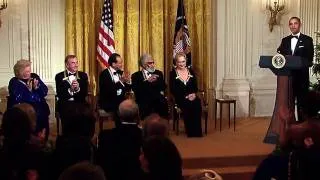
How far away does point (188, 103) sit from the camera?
844 centimetres

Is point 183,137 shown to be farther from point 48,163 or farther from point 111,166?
point 48,163

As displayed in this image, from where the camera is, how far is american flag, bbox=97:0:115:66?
939 centimetres

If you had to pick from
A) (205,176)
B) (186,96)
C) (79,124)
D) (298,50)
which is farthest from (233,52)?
(205,176)

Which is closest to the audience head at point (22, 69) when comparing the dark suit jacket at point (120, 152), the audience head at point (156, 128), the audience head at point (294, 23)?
the dark suit jacket at point (120, 152)

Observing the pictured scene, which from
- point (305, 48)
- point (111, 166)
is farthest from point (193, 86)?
point (111, 166)

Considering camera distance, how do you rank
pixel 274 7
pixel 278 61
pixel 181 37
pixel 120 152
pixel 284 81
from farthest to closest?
pixel 274 7
pixel 181 37
pixel 284 81
pixel 278 61
pixel 120 152

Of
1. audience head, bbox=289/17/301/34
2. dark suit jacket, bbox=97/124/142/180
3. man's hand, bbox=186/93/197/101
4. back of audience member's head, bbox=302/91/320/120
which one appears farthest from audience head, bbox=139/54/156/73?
dark suit jacket, bbox=97/124/142/180

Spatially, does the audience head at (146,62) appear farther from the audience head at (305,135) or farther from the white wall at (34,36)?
the audience head at (305,135)

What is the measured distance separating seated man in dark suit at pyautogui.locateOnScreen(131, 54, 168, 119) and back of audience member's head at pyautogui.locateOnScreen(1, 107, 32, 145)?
180 inches

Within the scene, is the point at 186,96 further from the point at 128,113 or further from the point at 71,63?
the point at 128,113

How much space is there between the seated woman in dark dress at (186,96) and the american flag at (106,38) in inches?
55.3

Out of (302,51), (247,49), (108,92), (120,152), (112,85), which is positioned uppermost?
(247,49)

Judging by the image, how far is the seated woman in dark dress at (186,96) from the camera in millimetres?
8367

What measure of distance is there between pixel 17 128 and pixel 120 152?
32.4 inches
